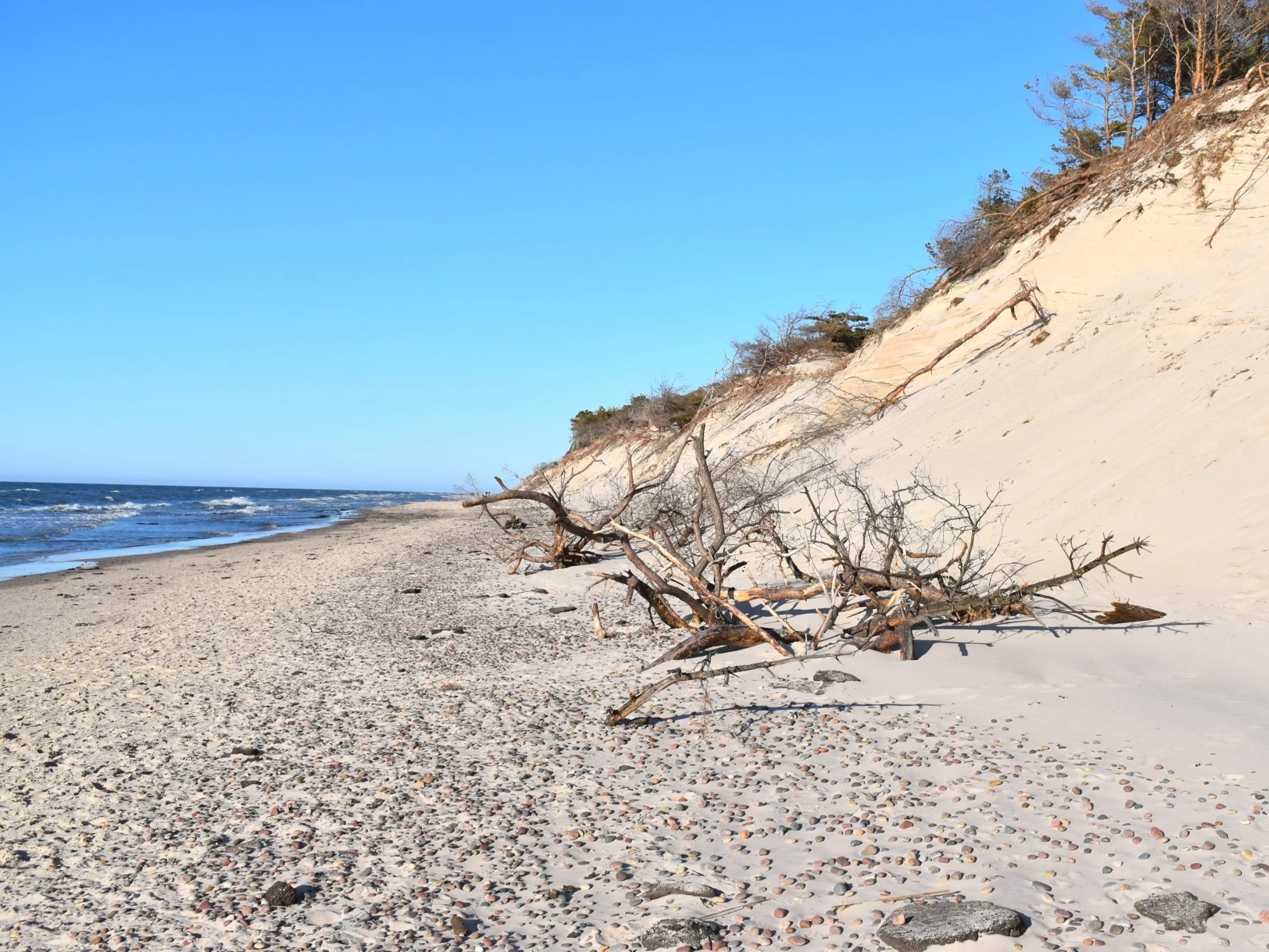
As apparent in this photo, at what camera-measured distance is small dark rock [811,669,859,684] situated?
5.58 meters

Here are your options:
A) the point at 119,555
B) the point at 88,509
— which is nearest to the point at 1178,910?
the point at 119,555

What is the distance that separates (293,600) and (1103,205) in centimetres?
1509

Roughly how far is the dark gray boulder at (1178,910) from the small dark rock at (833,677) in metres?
2.75

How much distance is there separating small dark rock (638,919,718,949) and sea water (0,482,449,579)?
15.7 meters

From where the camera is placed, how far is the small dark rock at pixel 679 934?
2811mm

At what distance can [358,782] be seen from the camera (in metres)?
4.34

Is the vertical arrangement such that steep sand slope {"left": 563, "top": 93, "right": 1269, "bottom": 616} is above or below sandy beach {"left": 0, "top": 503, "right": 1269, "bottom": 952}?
above

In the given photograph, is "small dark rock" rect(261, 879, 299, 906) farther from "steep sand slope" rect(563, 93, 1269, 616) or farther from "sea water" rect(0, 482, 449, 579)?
"sea water" rect(0, 482, 449, 579)

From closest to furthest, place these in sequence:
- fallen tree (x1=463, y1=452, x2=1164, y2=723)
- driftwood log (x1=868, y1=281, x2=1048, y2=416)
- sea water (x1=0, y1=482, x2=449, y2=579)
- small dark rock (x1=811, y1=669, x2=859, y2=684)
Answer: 1. small dark rock (x1=811, y1=669, x2=859, y2=684)
2. fallen tree (x1=463, y1=452, x2=1164, y2=723)
3. driftwood log (x1=868, y1=281, x2=1048, y2=416)
4. sea water (x1=0, y1=482, x2=449, y2=579)

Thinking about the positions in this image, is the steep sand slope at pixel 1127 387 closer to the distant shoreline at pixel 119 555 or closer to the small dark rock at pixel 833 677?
the small dark rock at pixel 833 677

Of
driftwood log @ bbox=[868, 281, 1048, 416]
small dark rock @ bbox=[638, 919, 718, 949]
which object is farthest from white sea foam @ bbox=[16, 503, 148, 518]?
small dark rock @ bbox=[638, 919, 718, 949]

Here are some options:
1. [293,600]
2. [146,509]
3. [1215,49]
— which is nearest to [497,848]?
[293,600]

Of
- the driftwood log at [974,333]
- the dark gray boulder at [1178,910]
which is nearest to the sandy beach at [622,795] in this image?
the dark gray boulder at [1178,910]

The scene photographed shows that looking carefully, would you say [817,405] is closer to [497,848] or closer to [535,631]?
[535,631]
